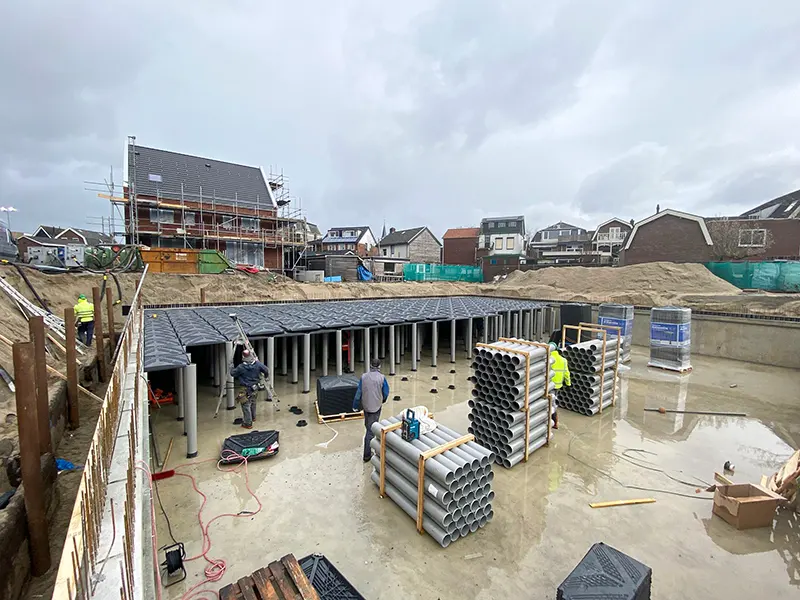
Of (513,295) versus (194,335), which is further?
(513,295)

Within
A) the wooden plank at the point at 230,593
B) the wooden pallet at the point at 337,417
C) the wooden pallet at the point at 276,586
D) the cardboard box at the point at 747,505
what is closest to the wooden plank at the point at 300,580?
the wooden pallet at the point at 276,586

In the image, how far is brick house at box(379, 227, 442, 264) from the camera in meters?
51.7

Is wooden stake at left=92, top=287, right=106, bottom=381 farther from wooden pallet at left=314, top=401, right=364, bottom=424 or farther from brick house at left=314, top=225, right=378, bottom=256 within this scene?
brick house at left=314, top=225, right=378, bottom=256

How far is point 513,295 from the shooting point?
92.0 ft

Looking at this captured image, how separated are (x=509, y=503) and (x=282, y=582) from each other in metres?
3.53

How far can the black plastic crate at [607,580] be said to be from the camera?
3268mm

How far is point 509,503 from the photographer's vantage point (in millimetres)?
5656

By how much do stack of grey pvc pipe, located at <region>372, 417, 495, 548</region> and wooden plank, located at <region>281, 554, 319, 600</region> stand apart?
6.11 ft

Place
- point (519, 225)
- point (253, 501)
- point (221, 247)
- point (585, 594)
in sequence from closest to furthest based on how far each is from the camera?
point (585, 594), point (253, 501), point (221, 247), point (519, 225)

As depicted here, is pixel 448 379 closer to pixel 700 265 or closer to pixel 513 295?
pixel 513 295

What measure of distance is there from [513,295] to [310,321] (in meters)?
19.8

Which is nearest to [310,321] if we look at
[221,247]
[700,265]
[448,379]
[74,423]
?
[448,379]

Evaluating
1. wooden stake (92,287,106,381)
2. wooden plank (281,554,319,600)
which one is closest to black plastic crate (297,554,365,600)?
wooden plank (281,554,319,600)

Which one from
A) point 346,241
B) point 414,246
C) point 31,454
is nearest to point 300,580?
point 31,454
